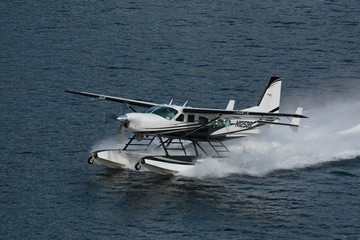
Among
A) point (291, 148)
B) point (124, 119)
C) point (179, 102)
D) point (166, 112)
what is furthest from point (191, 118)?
point (179, 102)

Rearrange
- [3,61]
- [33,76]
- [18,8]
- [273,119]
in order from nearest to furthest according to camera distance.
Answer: [273,119], [33,76], [3,61], [18,8]

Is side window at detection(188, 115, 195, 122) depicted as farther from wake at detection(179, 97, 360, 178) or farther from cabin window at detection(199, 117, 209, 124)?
wake at detection(179, 97, 360, 178)

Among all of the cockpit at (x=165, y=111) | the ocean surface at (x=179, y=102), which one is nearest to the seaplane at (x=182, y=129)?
the cockpit at (x=165, y=111)

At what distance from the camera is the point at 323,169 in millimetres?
45000

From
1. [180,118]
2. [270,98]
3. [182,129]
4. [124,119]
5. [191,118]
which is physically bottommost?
[124,119]

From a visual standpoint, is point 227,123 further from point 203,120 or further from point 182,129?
point 182,129

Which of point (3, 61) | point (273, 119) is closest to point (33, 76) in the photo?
point (3, 61)

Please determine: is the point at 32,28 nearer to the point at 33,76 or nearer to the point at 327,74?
the point at 33,76

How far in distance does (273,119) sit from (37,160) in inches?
626

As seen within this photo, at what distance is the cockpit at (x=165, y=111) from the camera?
41.4m

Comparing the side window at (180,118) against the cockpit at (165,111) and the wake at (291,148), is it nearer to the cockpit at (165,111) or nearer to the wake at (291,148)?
the cockpit at (165,111)

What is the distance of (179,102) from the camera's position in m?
60.8

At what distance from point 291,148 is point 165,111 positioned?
11.1 metres

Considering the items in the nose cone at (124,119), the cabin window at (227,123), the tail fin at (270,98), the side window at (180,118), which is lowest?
the nose cone at (124,119)
